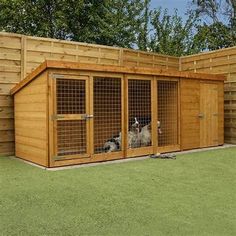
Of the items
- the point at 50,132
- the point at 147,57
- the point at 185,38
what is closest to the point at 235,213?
the point at 50,132

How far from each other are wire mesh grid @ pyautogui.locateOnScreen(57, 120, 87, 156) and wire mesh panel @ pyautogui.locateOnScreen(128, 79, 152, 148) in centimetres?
108

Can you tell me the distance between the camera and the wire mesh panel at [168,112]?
712cm

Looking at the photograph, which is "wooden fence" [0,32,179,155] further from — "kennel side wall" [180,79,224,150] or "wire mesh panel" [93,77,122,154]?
"kennel side wall" [180,79,224,150]

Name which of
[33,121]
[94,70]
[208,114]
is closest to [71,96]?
[94,70]

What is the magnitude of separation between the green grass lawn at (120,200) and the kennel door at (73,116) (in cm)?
53

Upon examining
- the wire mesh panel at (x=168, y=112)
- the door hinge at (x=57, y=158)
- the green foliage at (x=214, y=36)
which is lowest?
the door hinge at (x=57, y=158)

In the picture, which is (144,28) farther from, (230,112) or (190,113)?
(190,113)

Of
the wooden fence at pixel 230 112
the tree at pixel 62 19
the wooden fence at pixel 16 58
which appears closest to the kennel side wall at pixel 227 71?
the wooden fence at pixel 230 112

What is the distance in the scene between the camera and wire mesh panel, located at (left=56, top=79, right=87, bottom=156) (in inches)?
223

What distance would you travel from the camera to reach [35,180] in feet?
14.8

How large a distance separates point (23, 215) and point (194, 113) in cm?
524

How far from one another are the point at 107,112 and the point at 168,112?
156 cm

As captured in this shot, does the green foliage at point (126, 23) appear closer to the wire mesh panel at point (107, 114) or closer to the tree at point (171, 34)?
the tree at point (171, 34)

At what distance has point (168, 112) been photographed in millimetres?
7234
